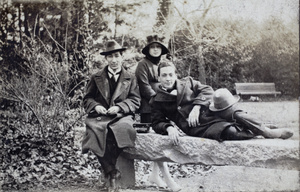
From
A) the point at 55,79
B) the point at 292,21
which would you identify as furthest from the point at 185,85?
the point at 55,79

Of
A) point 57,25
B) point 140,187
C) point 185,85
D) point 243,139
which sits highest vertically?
point 57,25

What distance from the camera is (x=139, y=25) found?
4.39 meters

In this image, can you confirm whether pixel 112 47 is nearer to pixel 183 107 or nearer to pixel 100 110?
pixel 100 110

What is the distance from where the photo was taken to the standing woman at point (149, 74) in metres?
4.18

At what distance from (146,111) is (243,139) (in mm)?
1283

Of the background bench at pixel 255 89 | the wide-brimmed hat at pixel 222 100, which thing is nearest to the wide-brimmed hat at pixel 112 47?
the wide-brimmed hat at pixel 222 100

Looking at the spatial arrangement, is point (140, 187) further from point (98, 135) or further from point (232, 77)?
point (232, 77)

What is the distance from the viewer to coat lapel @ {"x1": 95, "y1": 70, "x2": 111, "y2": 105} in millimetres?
4164

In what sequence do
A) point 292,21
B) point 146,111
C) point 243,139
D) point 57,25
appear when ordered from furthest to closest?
point 57,25 → point 146,111 → point 292,21 → point 243,139

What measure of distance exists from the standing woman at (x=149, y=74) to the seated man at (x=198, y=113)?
164mm

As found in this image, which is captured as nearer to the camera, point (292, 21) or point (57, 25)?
point (292, 21)

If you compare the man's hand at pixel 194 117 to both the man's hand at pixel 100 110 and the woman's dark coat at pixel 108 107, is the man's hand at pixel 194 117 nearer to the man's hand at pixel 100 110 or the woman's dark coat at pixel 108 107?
the woman's dark coat at pixel 108 107

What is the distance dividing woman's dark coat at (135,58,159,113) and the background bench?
1.04 meters

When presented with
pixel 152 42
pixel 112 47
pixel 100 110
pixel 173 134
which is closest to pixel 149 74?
pixel 152 42
